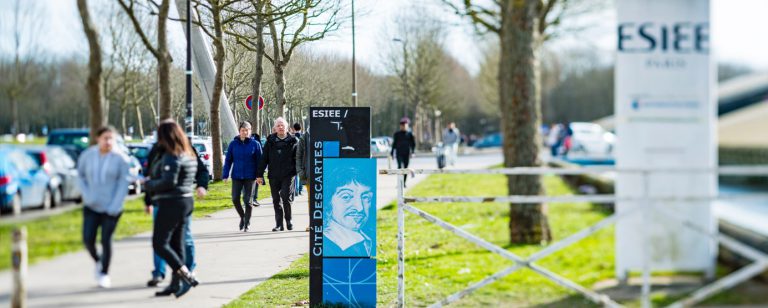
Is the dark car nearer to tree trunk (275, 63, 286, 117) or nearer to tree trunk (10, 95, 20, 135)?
tree trunk (10, 95, 20, 135)

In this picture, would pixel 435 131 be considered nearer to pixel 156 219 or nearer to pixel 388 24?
pixel 388 24

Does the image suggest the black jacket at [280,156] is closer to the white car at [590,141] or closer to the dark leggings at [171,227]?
the dark leggings at [171,227]

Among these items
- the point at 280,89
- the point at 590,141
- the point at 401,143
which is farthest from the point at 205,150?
the point at 401,143

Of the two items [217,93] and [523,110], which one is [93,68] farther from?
[523,110]

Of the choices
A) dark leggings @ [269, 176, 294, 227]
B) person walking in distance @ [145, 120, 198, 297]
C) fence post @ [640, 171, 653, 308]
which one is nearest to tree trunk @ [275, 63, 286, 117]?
dark leggings @ [269, 176, 294, 227]

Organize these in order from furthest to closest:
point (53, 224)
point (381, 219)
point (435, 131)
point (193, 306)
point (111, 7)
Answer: point (435, 131)
point (381, 219)
point (193, 306)
point (111, 7)
point (53, 224)

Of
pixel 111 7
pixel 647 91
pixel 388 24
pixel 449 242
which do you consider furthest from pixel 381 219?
pixel 111 7

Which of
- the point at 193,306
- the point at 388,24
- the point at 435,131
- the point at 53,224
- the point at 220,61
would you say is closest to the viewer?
the point at 53,224

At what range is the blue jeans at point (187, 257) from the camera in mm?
6590

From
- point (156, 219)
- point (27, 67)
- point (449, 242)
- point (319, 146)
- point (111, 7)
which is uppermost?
point (111, 7)

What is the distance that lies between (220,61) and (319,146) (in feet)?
3.82

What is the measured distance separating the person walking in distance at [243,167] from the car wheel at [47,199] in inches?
84.9

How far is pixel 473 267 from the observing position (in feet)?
39.4

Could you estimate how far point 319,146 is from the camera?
7.93 metres
